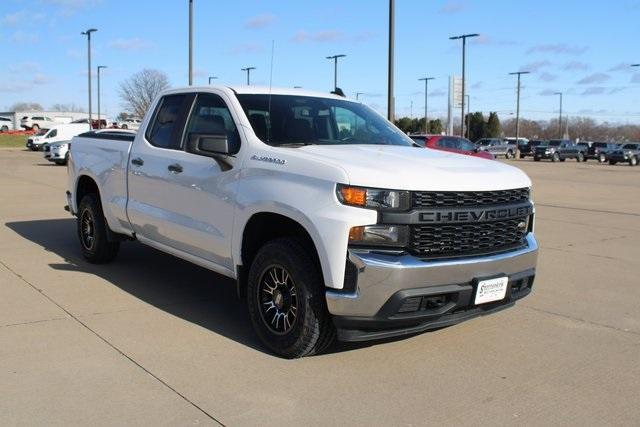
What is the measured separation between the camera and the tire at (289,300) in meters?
4.34

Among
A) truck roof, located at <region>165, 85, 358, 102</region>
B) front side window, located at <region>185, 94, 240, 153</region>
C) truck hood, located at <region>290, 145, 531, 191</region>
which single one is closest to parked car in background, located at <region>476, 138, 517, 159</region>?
truck roof, located at <region>165, 85, 358, 102</region>

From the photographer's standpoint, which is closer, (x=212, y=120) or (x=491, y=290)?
(x=491, y=290)

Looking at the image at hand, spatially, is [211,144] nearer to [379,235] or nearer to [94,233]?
[379,235]

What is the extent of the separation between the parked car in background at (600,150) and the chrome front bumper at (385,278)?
5022 cm

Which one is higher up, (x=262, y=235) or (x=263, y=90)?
(x=263, y=90)

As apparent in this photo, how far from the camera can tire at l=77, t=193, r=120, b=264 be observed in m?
7.27

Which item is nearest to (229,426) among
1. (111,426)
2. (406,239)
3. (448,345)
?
(111,426)

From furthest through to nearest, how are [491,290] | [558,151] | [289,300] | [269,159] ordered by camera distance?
1. [558,151]
2. [269,159]
3. [289,300]
4. [491,290]

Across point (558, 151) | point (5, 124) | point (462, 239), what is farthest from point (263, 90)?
point (5, 124)

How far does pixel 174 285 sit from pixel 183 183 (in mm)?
1613

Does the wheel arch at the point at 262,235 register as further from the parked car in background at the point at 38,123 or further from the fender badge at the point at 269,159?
the parked car in background at the point at 38,123

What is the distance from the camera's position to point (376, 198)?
410 centimetres

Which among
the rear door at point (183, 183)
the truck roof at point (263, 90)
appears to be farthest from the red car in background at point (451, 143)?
the rear door at point (183, 183)

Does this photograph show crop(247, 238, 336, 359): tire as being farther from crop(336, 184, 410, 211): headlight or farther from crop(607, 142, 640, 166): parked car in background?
crop(607, 142, 640, 166): parked car in background
